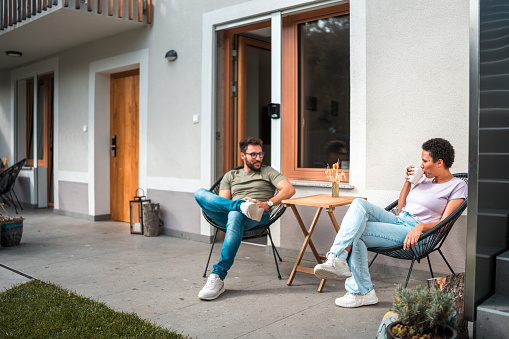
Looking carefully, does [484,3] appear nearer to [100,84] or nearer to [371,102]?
[371,102]

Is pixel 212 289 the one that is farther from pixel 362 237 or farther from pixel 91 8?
pixel 91 8

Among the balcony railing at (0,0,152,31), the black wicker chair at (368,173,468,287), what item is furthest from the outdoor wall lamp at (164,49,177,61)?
the black wicker chair at (368,173,468,287)

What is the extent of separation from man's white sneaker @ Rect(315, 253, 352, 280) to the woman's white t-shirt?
2.04 feet

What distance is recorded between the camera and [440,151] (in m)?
3.19

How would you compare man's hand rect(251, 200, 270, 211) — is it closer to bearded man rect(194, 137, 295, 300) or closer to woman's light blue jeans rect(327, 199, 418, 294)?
bearded man rect(194, 137, 295, 300)

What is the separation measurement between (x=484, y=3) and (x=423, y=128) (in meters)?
1.56

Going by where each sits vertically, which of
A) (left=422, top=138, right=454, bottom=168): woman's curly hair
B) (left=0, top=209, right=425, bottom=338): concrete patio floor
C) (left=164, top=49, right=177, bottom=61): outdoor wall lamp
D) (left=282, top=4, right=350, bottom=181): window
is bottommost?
(left=0, top=209, right=425, bottom=338): concrete patio floor

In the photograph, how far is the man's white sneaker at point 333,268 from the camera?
3.03 m

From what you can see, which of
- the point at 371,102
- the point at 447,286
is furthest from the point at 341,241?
the point at 371,102

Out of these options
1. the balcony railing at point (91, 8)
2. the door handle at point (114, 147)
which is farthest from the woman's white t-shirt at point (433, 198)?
the door handle at point (114, 147)

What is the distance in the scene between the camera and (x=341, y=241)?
311cm

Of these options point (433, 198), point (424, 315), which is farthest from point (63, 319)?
point (433, 198)

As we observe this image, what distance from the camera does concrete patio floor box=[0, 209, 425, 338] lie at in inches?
113

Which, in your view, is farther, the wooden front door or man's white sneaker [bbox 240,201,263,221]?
the wooden front door
